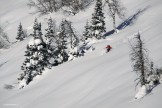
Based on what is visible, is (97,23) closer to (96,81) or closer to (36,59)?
(36,59)

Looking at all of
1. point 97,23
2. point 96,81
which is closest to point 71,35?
point 97,23

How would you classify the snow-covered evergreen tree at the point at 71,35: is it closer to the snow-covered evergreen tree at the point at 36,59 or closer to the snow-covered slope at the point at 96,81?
the snow-covered slope at the point at 96,81

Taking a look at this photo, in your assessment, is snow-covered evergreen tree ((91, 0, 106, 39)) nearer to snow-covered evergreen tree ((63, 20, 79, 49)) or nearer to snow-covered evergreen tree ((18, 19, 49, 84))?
snow-covered evergreen tree ((63, 20, 79, 49))

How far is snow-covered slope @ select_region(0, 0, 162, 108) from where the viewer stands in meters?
27.3

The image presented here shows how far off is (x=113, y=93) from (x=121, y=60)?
9.22m

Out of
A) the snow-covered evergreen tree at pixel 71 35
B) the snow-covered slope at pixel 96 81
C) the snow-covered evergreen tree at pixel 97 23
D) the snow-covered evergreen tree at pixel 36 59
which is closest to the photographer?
the snow-covered slope at pixel 96 81

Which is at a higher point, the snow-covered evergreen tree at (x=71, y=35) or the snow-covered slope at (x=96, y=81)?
the snow-covered evergreen tree at (x=71, y=35)

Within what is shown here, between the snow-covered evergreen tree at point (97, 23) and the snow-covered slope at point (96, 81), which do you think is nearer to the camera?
the snow-covered slope at point (96, 81)

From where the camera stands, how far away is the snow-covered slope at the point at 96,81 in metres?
27.3

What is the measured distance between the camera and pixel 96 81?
35.7 m

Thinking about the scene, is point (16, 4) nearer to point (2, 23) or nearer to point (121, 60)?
point (2, 23)

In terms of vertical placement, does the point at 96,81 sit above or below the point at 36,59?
below

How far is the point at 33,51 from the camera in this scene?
52375 mm

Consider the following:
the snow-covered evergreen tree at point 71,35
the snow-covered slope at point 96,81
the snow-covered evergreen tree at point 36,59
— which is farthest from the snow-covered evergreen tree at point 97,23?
the snow-covered evergreen tree at point 36,59
